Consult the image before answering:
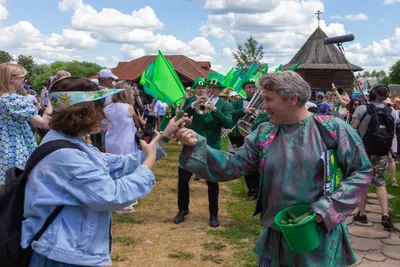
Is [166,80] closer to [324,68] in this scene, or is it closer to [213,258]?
[213,258]

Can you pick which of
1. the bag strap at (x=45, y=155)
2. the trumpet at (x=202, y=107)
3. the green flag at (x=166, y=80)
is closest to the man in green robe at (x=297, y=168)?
the bag strap at (x=45, y=155)

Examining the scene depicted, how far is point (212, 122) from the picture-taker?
19.6 ft

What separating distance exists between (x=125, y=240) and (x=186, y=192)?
46.5 inches

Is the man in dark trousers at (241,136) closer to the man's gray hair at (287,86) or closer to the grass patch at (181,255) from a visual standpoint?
the grass patch at (181,255)

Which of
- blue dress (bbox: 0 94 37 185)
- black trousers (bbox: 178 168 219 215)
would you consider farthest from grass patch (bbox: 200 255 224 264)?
blue dress (bbox: 0 94 37 185)

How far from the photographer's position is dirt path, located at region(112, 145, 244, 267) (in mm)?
4695

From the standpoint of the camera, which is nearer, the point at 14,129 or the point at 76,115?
the point at 76,115

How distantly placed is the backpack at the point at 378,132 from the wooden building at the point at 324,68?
2312 cm

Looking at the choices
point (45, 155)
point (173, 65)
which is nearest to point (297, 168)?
point (45, 155)

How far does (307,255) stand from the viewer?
2398 millimetres

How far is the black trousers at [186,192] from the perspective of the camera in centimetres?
583

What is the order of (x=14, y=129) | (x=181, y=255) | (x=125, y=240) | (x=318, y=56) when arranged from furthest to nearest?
(x=318, y=56), (x=125, y=240), (x=181, y=255), (x=14, y=129)

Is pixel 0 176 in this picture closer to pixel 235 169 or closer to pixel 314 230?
pixel 235 169

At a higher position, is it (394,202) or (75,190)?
(75,190)
